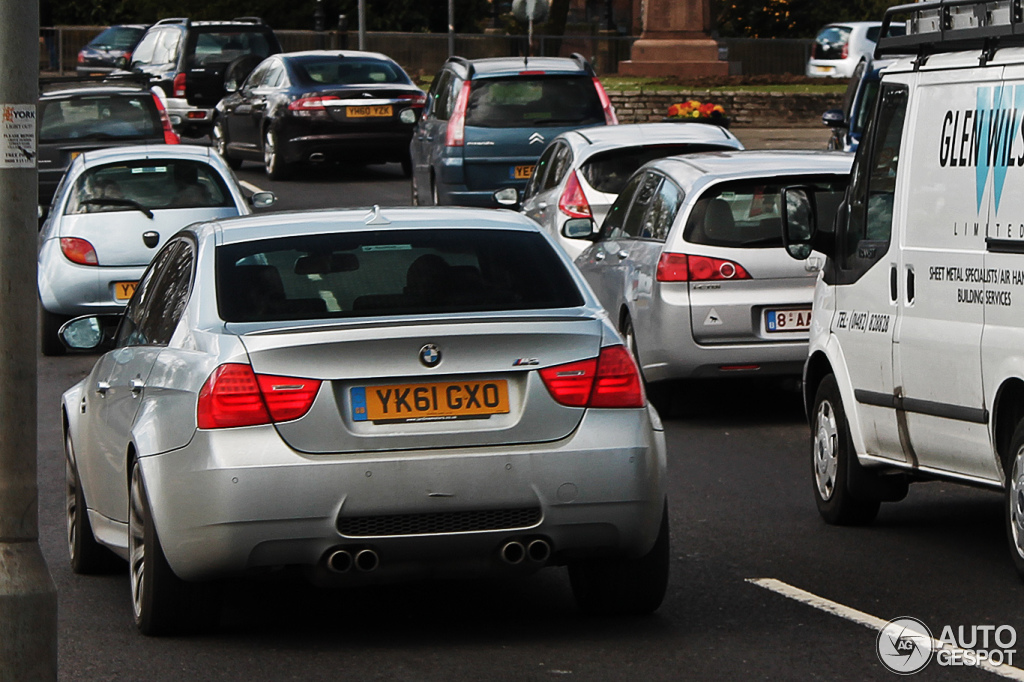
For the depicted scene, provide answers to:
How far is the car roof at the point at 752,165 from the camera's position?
12047 mm

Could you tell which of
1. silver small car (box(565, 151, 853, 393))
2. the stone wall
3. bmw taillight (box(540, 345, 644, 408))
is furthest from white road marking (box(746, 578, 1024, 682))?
the stone wall

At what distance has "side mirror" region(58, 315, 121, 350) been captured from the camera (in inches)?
306

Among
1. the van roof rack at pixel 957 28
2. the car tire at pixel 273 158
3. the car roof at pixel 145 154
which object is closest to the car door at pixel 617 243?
the car roof at pixel 145 154

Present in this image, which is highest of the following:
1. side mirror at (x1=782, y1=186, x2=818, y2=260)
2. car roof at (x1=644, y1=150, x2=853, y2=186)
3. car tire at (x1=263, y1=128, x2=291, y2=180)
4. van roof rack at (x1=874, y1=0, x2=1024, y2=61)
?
van roof rack at (x1=874, y1=0, x2=1024, y2=61)

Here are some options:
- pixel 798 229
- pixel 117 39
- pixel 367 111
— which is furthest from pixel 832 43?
pixel 798 229

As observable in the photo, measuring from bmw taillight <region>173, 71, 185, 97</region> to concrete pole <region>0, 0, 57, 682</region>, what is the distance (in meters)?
31.9

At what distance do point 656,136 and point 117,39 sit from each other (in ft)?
142

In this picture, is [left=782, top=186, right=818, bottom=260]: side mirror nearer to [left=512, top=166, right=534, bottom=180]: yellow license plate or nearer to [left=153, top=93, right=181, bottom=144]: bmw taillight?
[left=512, top=166, right=534, bottom=180]: yellow license plate

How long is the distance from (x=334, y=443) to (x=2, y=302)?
1.18 metres

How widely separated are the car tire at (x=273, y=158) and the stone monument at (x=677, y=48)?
17.5 m

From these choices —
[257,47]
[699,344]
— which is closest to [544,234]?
[699,344]

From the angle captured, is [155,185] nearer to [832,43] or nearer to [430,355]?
[430,355]

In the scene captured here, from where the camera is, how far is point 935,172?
796 cm

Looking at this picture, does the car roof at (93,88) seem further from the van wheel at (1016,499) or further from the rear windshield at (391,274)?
the van wheel at (1016,499)
